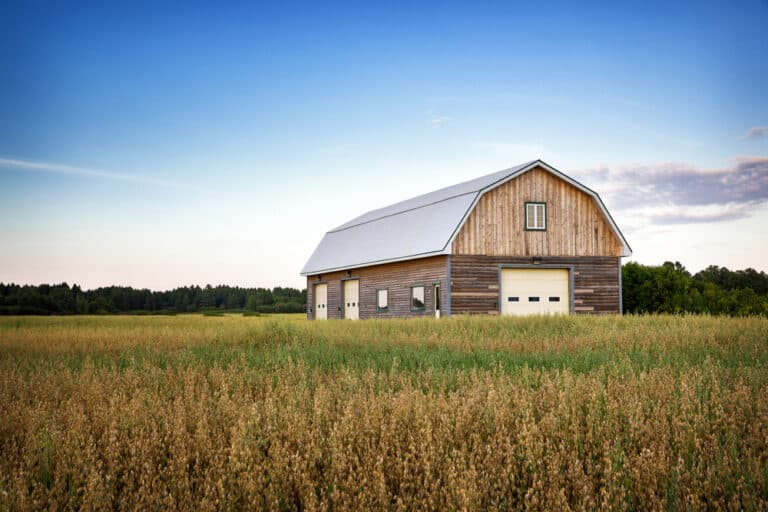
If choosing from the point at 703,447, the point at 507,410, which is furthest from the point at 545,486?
the point at 703,447

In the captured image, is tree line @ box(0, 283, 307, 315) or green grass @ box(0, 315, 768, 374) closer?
green grass @ box(0, 315, 768, 374)

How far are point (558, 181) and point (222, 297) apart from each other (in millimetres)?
35769

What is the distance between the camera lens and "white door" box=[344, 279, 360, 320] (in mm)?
34969

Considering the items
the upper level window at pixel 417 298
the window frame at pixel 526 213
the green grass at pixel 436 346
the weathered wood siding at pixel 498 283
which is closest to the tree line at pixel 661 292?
the weathered wood siding at pixel 498 283

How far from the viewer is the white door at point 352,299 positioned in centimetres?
3497

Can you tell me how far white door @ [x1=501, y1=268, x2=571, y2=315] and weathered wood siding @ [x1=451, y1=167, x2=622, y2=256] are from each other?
32.9 inches

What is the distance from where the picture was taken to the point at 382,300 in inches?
1275

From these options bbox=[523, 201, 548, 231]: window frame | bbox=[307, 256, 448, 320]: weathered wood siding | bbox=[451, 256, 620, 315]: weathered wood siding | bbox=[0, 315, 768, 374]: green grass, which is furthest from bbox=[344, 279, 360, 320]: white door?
bbox=[0, 315, 768, 374]: green grass

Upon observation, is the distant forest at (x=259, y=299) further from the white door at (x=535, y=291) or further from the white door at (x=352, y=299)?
the white door at (x=352, y=299)

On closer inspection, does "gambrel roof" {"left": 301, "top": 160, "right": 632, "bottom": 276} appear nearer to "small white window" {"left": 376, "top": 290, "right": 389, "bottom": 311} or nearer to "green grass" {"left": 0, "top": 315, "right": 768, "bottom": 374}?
"small white window" {"left": 376, "top": 290, "right": 389, "bottom": 311}

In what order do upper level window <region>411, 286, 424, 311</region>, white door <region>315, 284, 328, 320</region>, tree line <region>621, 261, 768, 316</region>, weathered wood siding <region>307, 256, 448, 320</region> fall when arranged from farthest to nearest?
white door <region>315, 284, 328, 320</region> < tree line <region>621, 261, 768, 316</region> < upper level window <region>411, 286, 424, 311</region> < weathered wood siding <region>307, 256, 448, 320</region>

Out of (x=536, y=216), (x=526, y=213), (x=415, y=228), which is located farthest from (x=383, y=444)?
(x=415, y=228)

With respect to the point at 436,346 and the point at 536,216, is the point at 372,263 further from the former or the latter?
the point at 436,346

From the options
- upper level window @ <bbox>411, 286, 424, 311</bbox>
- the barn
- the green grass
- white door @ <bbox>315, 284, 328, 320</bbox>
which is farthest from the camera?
white door @ <bbox>315, 284, 328, 320</bbox>
